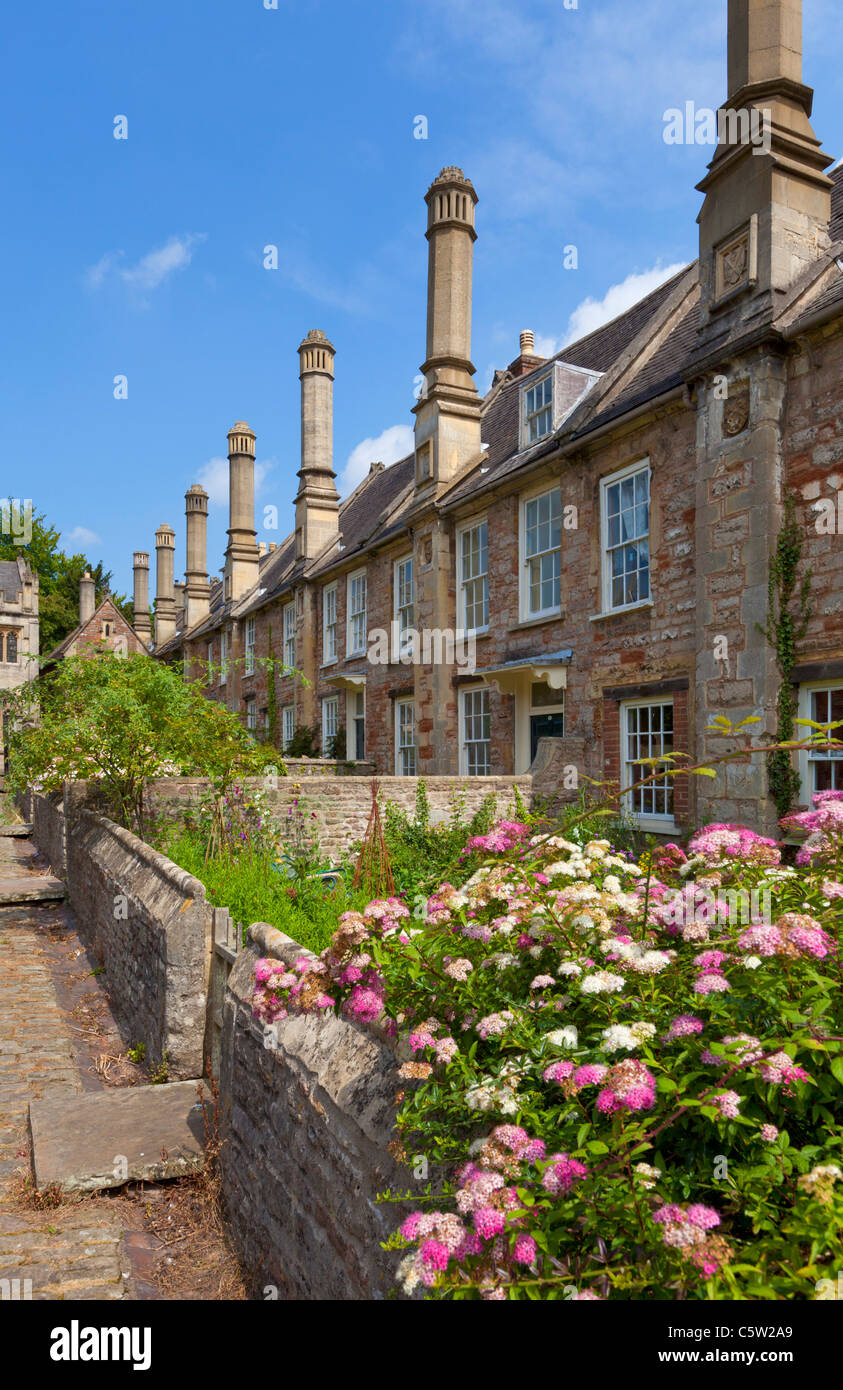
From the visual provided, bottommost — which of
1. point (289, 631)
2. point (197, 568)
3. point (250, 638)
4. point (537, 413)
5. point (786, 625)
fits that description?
point (786, 625)

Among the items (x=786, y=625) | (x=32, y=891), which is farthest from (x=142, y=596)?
(x=786, y=625)

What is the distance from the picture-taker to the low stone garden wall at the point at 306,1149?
2896 millimetres

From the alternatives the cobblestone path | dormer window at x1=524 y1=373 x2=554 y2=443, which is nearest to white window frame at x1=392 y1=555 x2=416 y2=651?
dormer window at x1=524 y1=373 x2=554 y2=443

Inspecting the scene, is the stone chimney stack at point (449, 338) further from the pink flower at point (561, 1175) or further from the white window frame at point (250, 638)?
the pink flower at point (561, 1175)

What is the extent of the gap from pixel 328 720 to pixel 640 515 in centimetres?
1244

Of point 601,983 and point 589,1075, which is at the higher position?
point 601,983

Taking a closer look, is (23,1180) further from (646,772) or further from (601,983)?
(646,772)

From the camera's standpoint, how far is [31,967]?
31.4ft

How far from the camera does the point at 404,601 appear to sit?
18.6 m

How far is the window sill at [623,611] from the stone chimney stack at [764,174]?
137 inches

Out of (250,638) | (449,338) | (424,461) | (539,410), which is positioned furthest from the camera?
(250,638)

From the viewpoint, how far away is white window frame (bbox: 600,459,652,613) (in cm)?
1128

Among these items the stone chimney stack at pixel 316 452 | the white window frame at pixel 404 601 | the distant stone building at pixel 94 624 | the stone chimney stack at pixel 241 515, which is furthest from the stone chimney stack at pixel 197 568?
the distant stone building at pixel 94 624
